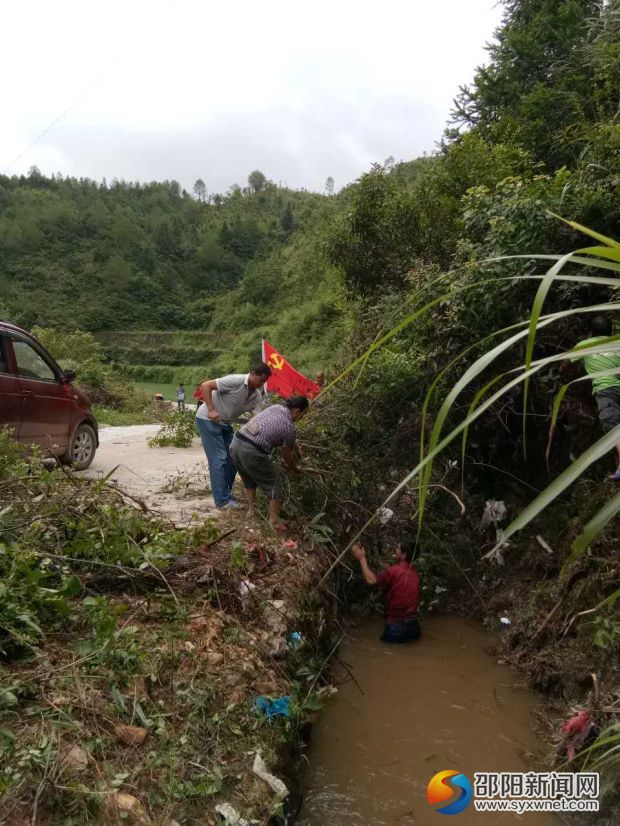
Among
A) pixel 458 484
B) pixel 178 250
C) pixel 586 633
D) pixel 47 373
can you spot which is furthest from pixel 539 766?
pixel 178 250

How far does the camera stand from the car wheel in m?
7.13

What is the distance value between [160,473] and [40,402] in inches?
79.6

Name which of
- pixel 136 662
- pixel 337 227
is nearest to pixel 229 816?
pixel 136 662

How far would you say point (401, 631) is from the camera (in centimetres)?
553

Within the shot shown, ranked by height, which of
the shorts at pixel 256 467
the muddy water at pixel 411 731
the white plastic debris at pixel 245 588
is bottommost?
the muddy water at pixel 411 731

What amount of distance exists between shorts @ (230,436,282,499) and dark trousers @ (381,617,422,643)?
1.63m

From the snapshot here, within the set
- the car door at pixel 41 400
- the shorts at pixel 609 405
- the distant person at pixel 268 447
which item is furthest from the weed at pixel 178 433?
the shorts at pixel 609 405

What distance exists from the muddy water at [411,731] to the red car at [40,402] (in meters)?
3.27

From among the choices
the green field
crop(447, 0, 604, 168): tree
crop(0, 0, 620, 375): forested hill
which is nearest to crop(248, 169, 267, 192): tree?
crop(0, 0, 620, 375): forested hill

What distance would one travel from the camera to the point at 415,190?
11633mm

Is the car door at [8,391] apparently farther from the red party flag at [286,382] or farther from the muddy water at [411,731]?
the muddy water at [411,731]

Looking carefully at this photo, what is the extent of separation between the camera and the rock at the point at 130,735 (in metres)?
2.45

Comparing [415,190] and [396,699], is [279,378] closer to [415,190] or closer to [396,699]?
[396,699]

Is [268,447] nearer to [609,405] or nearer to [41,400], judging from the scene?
[609,405]
